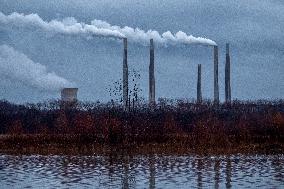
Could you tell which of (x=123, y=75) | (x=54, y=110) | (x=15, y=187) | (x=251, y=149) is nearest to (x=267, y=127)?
(x=251, y=149)

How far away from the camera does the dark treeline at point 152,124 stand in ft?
126

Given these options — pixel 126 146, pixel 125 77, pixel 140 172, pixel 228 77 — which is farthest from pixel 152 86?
pixel 140 172

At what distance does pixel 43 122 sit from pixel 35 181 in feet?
109

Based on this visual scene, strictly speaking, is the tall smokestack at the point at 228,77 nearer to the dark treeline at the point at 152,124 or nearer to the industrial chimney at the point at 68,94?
the dark treeline at the point at 152,124

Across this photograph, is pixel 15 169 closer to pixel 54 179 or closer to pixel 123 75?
pixel 54 179

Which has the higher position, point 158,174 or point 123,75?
point 123,75

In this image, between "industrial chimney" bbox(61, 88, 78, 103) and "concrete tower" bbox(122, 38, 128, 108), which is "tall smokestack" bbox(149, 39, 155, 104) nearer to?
"concrete tower" bbox(122, 38, 128, 108)

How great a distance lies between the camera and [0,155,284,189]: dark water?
17.0 meters

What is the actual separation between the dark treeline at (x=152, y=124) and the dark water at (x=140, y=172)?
9.77 metres

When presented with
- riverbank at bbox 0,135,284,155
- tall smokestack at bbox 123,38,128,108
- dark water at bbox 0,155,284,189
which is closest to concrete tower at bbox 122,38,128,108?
tall smokestack at bbox 123,38,128,108

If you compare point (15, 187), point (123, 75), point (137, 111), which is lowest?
point (15, 187)

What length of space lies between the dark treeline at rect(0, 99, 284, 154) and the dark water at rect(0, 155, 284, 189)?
9767 mm

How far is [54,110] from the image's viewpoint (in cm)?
5369

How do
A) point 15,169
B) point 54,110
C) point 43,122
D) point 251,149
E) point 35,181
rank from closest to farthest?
point 35,181 < point 15,169 < point 251,149 < point 43,122 < point 54,110
